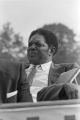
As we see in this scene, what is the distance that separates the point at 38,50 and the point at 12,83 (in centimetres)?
67

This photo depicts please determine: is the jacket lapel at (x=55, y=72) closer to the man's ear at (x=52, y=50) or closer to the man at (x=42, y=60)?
the man at (x=42, y=60)

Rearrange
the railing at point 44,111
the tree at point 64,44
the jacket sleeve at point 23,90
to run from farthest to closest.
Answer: the tree at point 64,44 < the jacket sleeve at point 23,90 < the railing at point 44,111

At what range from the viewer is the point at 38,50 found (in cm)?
284

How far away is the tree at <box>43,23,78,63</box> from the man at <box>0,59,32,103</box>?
2.55 ft

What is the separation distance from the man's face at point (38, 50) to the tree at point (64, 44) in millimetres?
232

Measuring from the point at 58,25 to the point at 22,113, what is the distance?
7.27 feet

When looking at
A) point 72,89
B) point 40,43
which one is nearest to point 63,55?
point 40,43

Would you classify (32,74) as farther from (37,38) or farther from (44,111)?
(44,111)

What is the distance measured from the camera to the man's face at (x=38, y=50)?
281 centimetres

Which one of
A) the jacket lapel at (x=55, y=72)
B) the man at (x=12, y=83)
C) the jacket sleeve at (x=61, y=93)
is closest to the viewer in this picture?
the jacket sleeve at (x=61, y=93)

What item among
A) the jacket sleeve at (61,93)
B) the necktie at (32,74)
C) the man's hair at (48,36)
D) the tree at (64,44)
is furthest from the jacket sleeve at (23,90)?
the tree at (64,44)

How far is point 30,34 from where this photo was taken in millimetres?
2896

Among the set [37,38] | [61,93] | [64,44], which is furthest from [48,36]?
[61,93]

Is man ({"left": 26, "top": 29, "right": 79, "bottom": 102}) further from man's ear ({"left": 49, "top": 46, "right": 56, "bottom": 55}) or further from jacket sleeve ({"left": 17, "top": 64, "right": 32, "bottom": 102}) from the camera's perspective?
jacket sleeve ({"left": 17, "top": 64, "right": 32, "bottom": 102})
